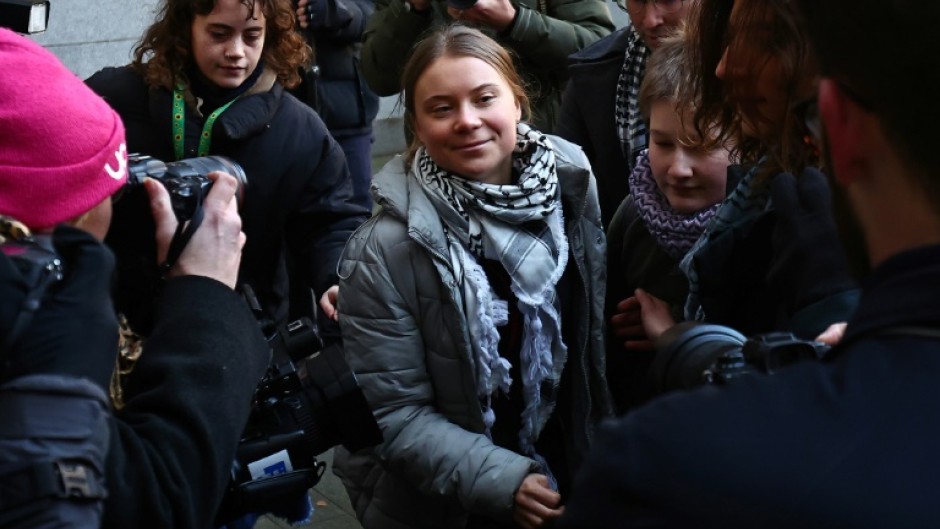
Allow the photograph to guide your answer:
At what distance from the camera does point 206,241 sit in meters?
1.97

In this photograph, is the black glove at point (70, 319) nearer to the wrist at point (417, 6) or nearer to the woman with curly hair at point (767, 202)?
the woman with curly hair at point (767, 202)

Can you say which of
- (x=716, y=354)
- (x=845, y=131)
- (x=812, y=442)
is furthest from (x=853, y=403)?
(x=716, y=354)

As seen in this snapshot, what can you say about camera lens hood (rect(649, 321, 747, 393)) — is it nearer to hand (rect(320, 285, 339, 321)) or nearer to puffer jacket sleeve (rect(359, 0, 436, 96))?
hand (rect(320, 285, 339, 321))

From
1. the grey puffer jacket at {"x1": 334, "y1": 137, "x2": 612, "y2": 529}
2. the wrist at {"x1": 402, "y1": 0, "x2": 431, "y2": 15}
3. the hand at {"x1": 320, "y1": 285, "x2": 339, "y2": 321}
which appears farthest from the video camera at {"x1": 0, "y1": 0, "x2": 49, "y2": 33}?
the wrist at {"x1": 402, "y1": 0, "x2": 431, "y2": 15}

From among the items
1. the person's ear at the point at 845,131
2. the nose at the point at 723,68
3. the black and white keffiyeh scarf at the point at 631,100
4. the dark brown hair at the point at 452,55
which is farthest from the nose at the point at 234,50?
the person's ear at the point at 845,131

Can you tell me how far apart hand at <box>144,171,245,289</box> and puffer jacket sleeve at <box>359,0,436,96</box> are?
8.35ft

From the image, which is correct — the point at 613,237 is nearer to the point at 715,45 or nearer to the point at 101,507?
the point at 715,45

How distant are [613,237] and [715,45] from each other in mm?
922

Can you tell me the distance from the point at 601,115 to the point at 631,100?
0.12m

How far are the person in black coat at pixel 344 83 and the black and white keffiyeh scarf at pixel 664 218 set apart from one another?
241cm

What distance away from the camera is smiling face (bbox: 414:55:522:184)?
2.97m

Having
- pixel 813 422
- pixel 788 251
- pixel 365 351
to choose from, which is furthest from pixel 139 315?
pixel 813 422

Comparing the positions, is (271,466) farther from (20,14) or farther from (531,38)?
(531,38)

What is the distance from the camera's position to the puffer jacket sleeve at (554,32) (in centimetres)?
423
